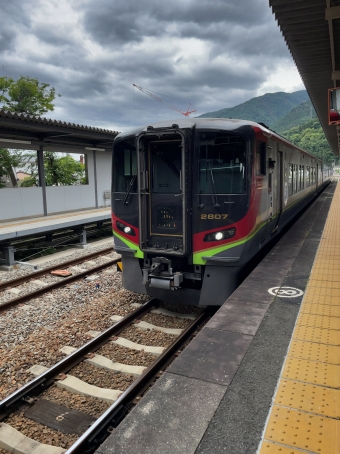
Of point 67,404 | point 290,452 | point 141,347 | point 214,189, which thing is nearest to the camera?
point 290,452

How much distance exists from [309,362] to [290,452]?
111cm

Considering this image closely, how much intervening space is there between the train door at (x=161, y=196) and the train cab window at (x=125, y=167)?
0.31 meters

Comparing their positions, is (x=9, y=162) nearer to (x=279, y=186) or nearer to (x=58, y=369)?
(x=279, y=186)

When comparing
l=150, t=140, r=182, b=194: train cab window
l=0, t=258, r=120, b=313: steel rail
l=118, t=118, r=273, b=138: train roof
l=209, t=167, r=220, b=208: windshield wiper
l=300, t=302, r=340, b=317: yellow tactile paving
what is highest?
l=118, t=118, r=273, b=138: train roof

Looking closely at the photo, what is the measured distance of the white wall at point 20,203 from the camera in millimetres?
11988

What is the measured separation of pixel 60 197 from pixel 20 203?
2.03 meters

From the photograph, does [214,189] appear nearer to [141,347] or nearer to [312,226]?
[141,347]

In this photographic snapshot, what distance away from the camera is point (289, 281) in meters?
5.54

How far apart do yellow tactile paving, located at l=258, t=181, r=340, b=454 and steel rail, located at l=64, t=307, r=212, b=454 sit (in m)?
1.56

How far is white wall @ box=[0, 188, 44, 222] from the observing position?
1199 centimetres

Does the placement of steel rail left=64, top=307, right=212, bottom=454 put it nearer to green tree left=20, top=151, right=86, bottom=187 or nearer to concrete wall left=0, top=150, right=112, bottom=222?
concrete wall left=0, top=150, right=112, bottom=222

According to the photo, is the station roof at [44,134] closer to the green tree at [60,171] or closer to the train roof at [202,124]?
the green tree at [60,171]

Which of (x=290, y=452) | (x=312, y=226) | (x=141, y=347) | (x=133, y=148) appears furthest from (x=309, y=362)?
(x=312, y=226)

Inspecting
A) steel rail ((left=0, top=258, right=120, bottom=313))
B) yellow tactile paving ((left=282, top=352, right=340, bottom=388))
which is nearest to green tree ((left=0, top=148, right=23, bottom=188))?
steel rail ((left=0, top=258, right=120, bottom=313))
